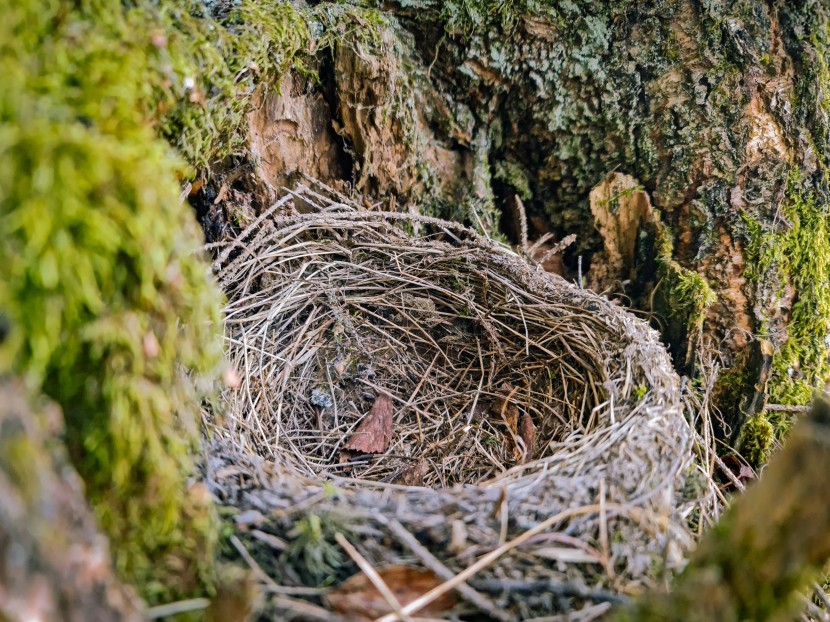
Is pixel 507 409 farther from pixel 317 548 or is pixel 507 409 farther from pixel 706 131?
pixel 706 131

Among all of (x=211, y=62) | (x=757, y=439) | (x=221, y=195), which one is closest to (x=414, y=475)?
(x=221, y=195)

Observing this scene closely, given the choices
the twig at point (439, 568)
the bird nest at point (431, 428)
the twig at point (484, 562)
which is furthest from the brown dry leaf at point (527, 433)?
the twig at point (439, 568)

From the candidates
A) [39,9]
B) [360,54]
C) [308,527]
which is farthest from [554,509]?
[360,54]

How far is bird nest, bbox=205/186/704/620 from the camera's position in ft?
3.49

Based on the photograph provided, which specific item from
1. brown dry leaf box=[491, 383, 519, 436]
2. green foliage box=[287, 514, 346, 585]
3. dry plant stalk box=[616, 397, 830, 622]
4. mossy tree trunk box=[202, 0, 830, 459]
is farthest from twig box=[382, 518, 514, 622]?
mossy tree trunk box=[202, 0, 830, 459]

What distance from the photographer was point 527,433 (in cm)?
189

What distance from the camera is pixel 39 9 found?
84 cm

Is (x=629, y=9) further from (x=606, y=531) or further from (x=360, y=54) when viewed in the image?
(x=606, y=531)

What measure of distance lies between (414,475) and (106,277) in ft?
4.29

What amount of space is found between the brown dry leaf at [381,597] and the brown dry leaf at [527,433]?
2.78ft

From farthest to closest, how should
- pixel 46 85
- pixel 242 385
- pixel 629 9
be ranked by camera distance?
pixel 629 9 < pixel 242 385 < pixel 46 85

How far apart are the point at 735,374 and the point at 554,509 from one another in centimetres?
134

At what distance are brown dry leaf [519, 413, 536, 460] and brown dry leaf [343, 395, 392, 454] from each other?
1.55 ft

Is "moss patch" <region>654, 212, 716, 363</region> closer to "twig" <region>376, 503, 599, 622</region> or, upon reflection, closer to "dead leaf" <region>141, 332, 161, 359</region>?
"twig" <region>376, 503, 599, 622</region>
